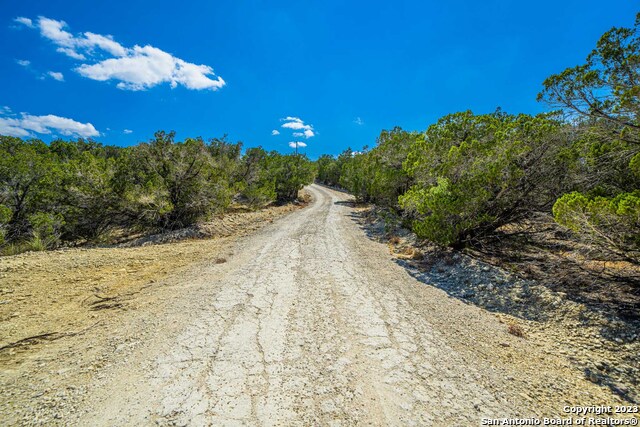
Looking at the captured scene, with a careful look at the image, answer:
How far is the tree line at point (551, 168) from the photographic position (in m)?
4.72

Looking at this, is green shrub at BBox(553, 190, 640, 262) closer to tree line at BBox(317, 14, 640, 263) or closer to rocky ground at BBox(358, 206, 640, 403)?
tree line at BBox(317, 14, 640, 263)

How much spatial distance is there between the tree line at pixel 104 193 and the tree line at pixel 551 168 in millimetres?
11048

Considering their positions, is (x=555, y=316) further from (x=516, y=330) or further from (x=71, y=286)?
(x=71, y=286)

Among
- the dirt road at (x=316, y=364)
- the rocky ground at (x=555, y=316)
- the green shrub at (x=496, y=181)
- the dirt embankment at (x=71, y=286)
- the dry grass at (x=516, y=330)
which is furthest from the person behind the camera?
the green shrub at (x=496, y=181)

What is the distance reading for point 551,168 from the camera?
25.2ft

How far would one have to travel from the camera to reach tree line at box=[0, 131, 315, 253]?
37.7 feet

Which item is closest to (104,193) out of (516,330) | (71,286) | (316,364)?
(71,286)

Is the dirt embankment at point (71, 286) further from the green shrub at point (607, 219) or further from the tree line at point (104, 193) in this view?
the green shrub at point (607, 219)

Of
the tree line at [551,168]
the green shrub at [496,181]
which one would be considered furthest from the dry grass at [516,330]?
the green shrub at [496,181]

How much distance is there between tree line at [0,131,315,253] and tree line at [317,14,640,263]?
11048 millimetres

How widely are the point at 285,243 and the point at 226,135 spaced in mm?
21113

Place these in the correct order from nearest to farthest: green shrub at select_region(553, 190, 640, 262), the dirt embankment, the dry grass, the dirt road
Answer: the dirt road
green shrub at select_region(553, 190, 640, 262)
the dirt embankment
the dry grass

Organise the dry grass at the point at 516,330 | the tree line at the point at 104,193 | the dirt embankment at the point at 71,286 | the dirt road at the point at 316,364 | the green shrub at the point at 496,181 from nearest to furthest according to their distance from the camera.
Result: the dirt road at the point at 316,364 → the dirt embankment at the point at 71,286 → the dry grass at the point at 516,330 → the green shrub at the point at 496,181 → the tree line at the point at 104,193

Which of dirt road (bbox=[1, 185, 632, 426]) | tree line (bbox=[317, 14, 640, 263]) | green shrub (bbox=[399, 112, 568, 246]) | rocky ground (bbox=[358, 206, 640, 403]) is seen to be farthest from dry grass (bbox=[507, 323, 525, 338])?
green shrub (bbox=[399, 112, 568, 246])
